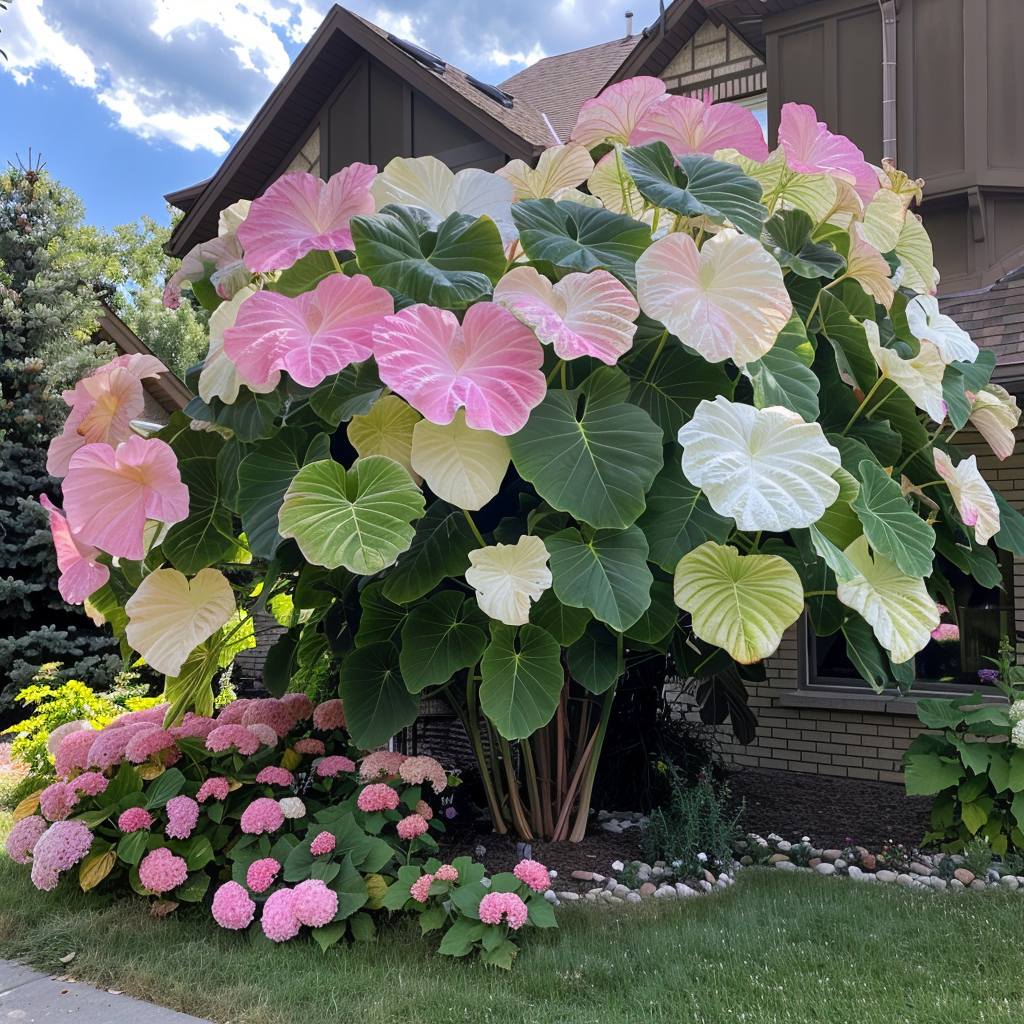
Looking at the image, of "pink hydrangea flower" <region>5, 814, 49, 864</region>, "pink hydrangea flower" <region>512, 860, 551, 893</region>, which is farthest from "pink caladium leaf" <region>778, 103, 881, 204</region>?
"pink hydrangea flower" <region>5, 814, 49, 864</region>

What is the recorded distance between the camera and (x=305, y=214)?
3.10 m

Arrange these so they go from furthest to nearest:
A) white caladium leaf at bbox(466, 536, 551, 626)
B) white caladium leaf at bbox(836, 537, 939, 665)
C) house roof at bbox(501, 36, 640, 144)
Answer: house roof at bbox(501, 36, 640, 144), white caladium leaf at bbox(836, 537, 939, 665), white caladium leaf at bbox(466, 536, 551, 626)

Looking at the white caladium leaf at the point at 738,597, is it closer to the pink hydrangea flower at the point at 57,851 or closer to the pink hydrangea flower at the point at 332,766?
the pink hydrangea flower at the point at 332,766

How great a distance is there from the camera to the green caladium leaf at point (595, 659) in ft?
10.6

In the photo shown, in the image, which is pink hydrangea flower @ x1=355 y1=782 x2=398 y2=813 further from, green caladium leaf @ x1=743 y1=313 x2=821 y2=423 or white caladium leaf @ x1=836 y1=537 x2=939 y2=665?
green caladium leaf @ x1=743 y1=313 x2=821 y2=423

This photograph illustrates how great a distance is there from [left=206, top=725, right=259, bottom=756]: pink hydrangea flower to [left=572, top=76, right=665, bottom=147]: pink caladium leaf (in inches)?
103

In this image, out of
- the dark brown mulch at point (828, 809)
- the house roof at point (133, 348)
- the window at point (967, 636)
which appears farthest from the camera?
the house roof at point (133, 348)

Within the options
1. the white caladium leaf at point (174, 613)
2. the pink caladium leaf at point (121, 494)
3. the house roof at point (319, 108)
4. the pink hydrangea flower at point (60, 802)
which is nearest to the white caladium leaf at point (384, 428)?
the pink caladium leaf at point (121, 494)

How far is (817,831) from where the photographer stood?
185 inches

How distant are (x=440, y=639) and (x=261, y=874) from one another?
0.95m

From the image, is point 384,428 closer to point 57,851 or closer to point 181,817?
point 181,817

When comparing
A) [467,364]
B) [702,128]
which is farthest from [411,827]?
[702,128]

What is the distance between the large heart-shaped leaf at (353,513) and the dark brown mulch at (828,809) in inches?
95.3

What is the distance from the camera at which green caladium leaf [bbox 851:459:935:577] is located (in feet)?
9.37
